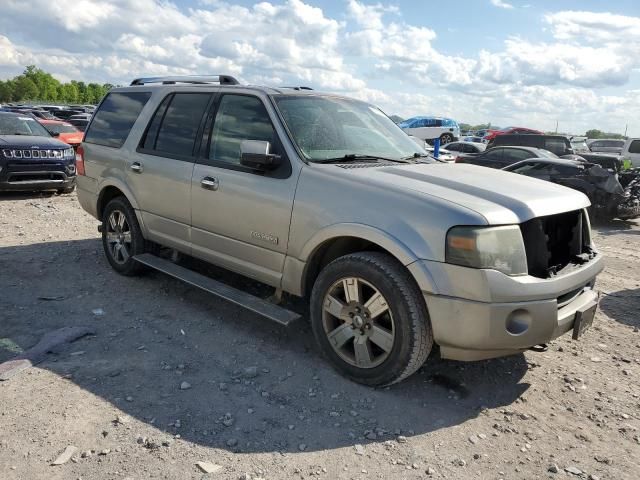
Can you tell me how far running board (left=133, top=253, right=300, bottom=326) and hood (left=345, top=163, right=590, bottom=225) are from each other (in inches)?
43.8

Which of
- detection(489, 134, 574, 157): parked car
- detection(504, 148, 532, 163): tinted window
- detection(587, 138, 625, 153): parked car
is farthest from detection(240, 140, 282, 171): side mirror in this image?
detection(587, 138, 625, 153): parked car

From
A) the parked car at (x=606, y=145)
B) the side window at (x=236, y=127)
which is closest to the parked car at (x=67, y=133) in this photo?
the side window at (x=236, y=127)

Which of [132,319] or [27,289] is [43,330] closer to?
[132,319]

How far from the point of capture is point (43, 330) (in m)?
4.22

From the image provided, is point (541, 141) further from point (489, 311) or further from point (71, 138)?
point (489, 311)

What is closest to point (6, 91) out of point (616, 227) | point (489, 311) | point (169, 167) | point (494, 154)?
point (494, 154)

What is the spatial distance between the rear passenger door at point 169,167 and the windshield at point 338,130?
91 cm

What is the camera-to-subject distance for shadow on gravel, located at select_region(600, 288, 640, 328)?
5035 millimetres

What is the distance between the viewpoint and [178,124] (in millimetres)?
4797

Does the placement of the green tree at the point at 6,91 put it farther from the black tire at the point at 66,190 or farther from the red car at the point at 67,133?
the black tire at the point at 66,190

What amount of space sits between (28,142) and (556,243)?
967 centimetres

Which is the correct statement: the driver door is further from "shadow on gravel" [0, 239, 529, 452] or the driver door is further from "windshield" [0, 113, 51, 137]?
"windshield" [0, 113, 51, 137]

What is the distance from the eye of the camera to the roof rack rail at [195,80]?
487 centimetres

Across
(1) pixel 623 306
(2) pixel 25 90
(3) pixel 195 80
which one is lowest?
(1) pixel 623 306
